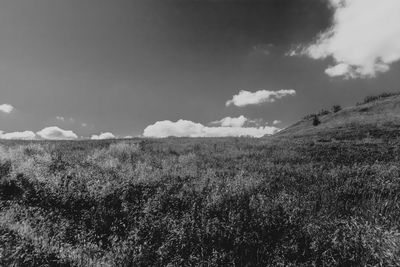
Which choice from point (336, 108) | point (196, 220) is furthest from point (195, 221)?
point (336, 108)

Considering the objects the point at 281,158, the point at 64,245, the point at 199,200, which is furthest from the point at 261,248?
the point at 281,158

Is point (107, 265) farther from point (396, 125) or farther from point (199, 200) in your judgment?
point (396, 125)

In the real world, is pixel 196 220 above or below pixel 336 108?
below

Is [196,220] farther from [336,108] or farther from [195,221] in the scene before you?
[336,108]

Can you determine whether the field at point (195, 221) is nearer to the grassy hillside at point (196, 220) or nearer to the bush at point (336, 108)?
the grassy hillside at point (196, 220)

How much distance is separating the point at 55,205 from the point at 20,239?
5.46ft

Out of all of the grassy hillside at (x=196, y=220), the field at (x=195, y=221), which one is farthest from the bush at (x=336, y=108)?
the field at (x=195, y=221)

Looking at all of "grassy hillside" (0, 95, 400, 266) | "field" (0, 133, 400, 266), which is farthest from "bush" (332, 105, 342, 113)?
"field" (0, 133, 400, 266)

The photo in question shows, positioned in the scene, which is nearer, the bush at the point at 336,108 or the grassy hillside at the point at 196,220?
the grassy hillside at the point at 196,220

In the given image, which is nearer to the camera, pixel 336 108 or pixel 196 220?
pixel 196 220

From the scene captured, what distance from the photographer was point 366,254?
9.55 feet

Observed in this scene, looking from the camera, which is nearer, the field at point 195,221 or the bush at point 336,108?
the field at point 195,221

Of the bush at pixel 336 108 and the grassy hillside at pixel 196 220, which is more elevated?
the bush at pixel 336 108

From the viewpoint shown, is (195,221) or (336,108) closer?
(195,221)
